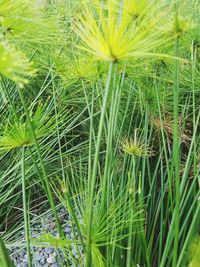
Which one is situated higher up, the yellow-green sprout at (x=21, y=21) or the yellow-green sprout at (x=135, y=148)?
the yellow-green sprout at (x=21, y=21)

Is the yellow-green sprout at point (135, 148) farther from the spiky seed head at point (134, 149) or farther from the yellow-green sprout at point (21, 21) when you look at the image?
the yellow-green sprout at point (21, 21)

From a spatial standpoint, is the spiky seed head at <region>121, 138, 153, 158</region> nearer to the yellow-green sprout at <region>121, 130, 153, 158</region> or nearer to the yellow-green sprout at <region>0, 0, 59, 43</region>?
the yellow-green sprout at <region>121, 130, 153, 158</region>

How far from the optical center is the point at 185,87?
1555mm

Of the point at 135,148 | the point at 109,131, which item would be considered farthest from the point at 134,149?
the point at 109,131

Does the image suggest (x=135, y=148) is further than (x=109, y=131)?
Yes

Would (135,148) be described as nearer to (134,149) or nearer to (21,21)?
(134,149)

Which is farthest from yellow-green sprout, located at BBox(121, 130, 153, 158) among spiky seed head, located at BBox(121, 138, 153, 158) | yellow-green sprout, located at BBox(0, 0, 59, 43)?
yellow-green sprout, located at BBox(0, 0, 59, 43)

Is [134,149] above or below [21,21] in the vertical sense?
below

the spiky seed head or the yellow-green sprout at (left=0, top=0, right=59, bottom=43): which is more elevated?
the yellow-green sprout at (left=0, top=0, right=59, bottom=43)

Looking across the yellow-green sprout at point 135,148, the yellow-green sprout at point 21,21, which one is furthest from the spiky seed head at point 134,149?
the yellow-green sprout at point 21,21

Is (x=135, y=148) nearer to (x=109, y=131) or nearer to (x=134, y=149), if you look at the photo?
(x=134, y=149)

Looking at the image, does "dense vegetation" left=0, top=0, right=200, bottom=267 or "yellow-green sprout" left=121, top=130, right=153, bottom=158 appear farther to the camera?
"yellow-green sprout" left=121, top=130, right=153, bottom=158

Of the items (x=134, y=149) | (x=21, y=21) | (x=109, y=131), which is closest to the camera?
(x=109, y=131)

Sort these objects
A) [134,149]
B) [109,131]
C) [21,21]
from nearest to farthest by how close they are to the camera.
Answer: [109,131], [21,21], [134,149]
